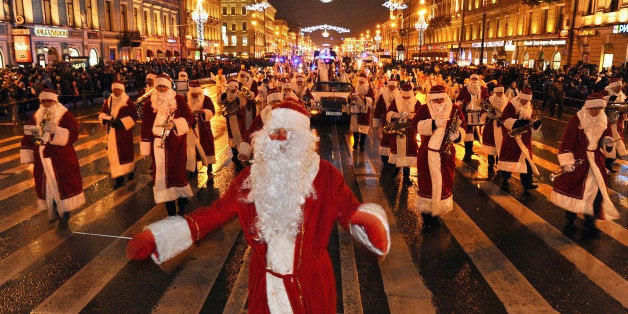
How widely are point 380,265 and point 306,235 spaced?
2940 mm

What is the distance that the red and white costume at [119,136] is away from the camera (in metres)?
8.57

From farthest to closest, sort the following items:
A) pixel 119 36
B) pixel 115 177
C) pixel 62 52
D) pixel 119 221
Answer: pixel 119 36 → pixel 62 52 → pixel 115 177 → pixel 119 221

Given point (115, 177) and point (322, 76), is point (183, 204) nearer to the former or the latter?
point (115, 177)

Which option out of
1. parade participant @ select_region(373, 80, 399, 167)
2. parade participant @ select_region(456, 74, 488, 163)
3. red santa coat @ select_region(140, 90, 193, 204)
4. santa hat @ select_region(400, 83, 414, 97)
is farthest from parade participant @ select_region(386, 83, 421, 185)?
red santa coat @ select_region(140, 90, 193, 204)

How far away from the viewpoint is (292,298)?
9.32 ft

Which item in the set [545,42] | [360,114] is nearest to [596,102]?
[360,114]

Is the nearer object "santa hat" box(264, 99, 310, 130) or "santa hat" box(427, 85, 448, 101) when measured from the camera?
"santa hat" box(264, 99, 310, 130)

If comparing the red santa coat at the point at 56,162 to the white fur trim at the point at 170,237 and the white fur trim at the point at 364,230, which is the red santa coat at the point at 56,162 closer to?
the white fur trim at the point at 170,237

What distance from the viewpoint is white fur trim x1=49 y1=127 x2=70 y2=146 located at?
649 centimetres

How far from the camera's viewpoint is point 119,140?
8.88m

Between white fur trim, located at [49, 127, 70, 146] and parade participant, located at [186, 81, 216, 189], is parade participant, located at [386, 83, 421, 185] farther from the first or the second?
white fur trim, located at [49, 127, 70, 146]

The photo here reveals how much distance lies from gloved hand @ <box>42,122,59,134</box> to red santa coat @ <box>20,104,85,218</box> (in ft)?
0.14

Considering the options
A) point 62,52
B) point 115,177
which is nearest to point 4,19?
point 62,52

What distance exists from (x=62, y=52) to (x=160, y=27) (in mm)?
22542
